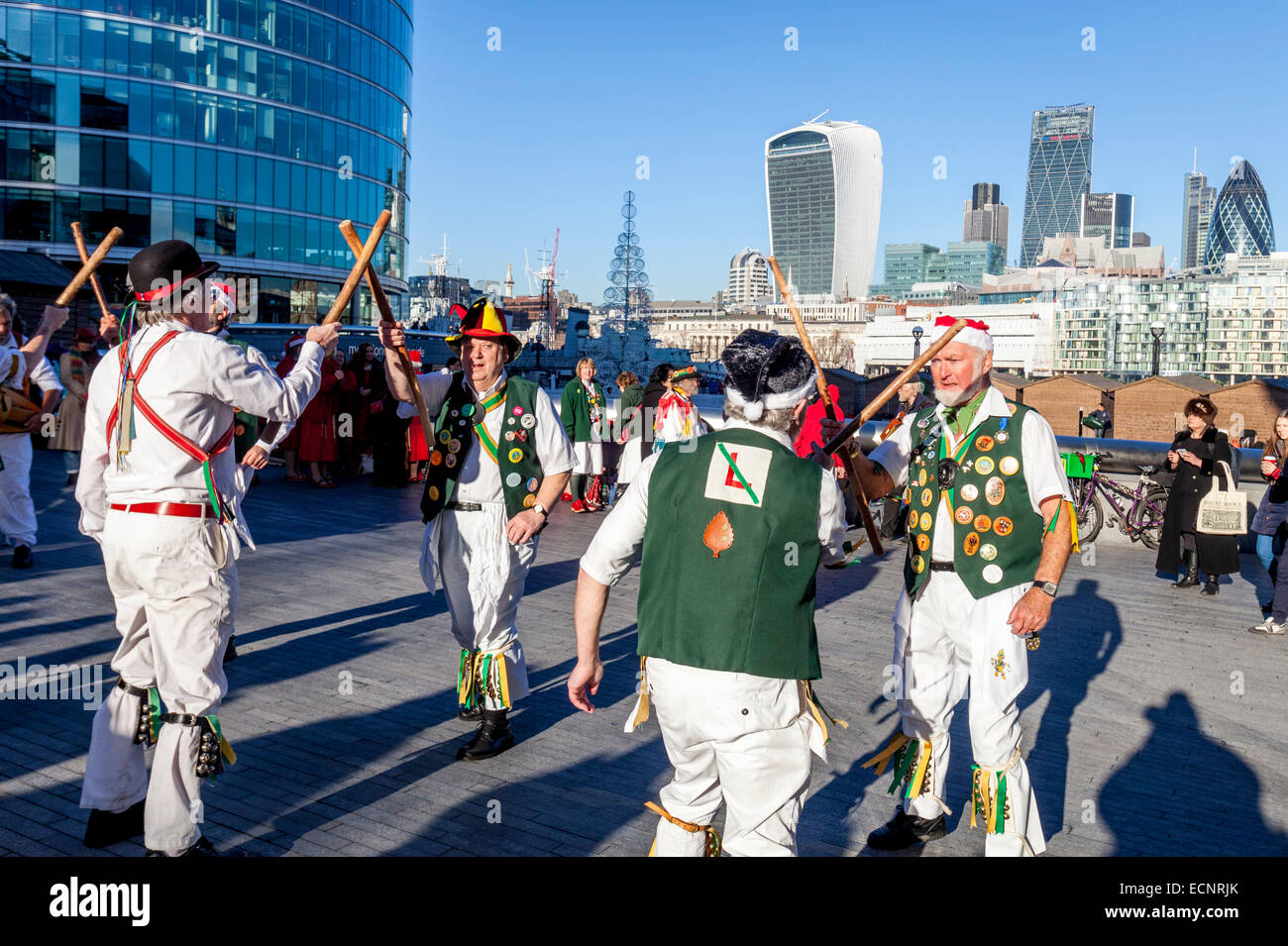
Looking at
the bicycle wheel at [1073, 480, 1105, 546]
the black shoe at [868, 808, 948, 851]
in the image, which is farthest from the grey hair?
the bicycle wheel at [1073, 480, 1105, 546]

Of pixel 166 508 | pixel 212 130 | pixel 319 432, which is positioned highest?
pixel 212 130

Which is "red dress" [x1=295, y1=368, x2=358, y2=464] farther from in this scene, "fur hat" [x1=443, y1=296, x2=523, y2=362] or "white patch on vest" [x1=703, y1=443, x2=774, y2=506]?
"white patch on vest" [x1=703, y1=443, x2=774, y2=506]

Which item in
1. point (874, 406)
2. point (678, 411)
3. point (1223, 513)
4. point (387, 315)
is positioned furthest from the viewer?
point (678, 411)

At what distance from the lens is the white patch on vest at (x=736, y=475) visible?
2.98m

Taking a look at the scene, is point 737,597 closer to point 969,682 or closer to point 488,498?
point 969,682

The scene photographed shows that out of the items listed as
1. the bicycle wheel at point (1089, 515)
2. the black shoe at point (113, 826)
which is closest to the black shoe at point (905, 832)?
the black shoe at point (113, 826)

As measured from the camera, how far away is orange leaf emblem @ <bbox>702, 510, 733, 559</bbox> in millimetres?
2980

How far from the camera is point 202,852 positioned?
12.7 ft

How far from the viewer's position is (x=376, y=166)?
219 ft

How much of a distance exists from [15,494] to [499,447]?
599cm

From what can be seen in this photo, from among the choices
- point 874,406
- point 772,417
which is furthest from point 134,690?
point 874,406

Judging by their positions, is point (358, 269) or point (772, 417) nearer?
point (772, 417)
